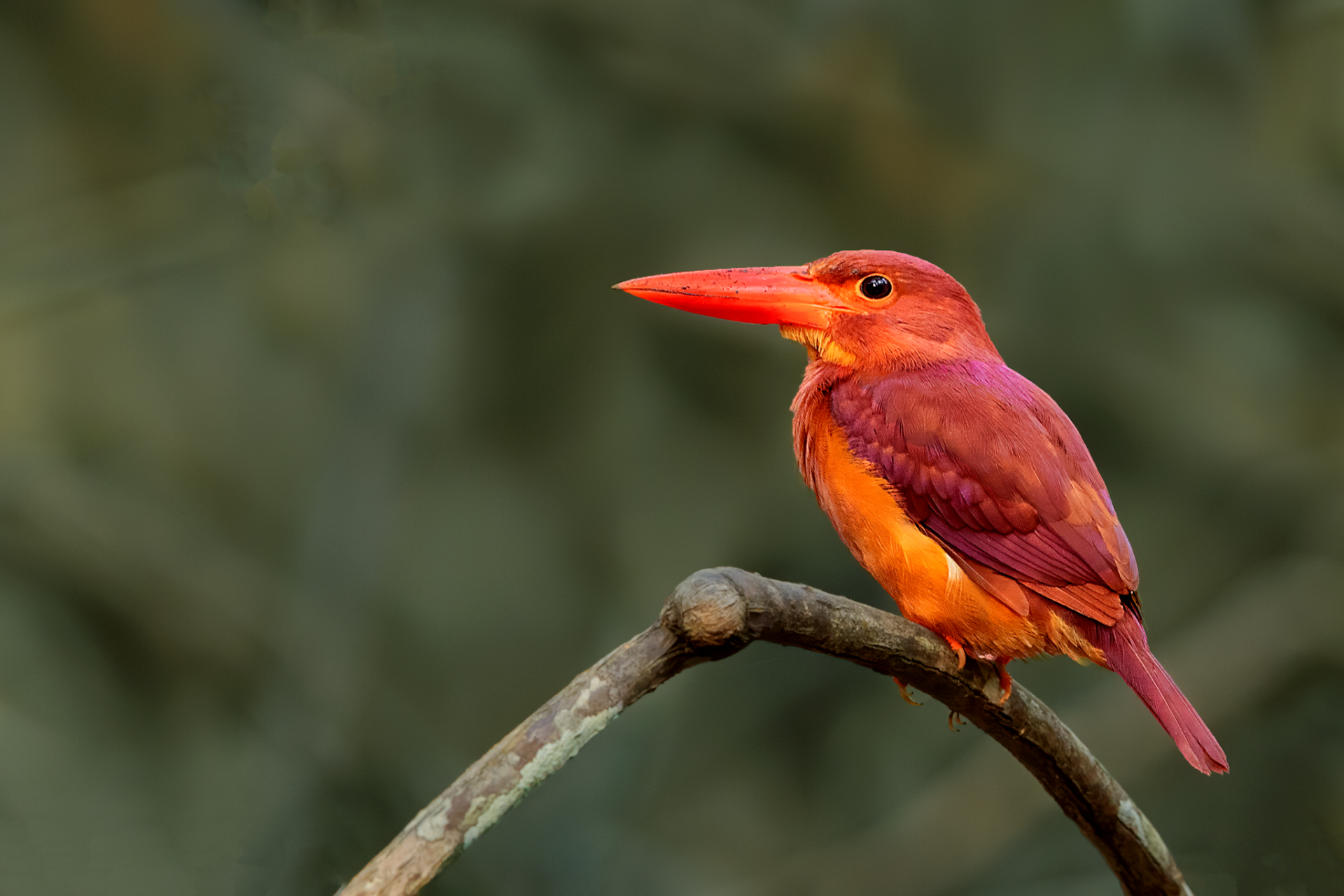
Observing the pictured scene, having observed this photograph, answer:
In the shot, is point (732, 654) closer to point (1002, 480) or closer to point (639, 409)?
point (1002, 480)

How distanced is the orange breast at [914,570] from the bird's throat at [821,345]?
0.12 meters

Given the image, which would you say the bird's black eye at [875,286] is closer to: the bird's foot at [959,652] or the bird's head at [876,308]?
the bird's head at [876,308]

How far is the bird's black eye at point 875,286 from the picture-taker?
145 cm

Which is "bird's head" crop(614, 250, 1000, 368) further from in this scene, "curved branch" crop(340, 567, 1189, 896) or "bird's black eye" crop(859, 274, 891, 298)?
"curved branch" crop(340, 567, 1189, 896)

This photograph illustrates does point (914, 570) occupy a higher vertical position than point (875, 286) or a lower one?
lower

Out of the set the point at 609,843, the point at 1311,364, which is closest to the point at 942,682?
the point at 609,843

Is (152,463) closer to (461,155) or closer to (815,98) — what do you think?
(461,155)

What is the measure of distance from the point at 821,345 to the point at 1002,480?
32 centimetres

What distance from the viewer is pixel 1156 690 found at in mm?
1139

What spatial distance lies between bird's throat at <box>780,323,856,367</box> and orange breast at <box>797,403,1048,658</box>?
12 centimetres

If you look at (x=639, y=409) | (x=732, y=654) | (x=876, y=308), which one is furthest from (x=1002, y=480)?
(x=639, y=409)

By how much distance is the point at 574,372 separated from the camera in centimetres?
291

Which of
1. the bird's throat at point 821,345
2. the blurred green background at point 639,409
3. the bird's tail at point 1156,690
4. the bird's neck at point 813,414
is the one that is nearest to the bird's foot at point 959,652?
the bird's tail at point 1156,690

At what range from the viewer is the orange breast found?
1262mm
